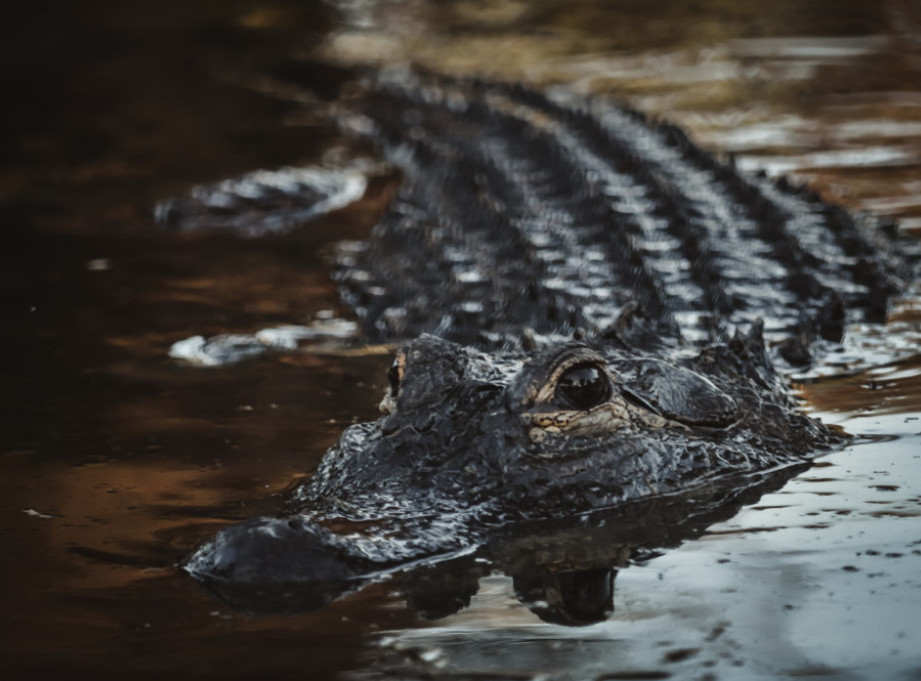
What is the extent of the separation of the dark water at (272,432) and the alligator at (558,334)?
0.64 feet

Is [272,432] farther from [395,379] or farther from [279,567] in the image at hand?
[279,567]

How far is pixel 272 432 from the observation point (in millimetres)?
4809

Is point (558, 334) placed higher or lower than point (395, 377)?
higher

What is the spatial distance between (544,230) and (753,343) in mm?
2070

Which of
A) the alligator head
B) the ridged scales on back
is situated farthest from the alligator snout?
the ridged scales on back

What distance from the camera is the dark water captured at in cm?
301

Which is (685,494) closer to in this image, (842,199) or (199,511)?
(199,511)

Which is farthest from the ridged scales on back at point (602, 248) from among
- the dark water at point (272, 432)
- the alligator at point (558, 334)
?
the dark water at point (272, 432)

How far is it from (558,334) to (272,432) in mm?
1147

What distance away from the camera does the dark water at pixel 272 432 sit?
3.01 m

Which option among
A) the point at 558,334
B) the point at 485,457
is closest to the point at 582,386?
the point at 485,457

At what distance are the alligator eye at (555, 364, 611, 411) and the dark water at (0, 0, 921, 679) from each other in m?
0.49

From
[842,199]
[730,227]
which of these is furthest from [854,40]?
[730,227]

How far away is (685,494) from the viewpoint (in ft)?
12.9
